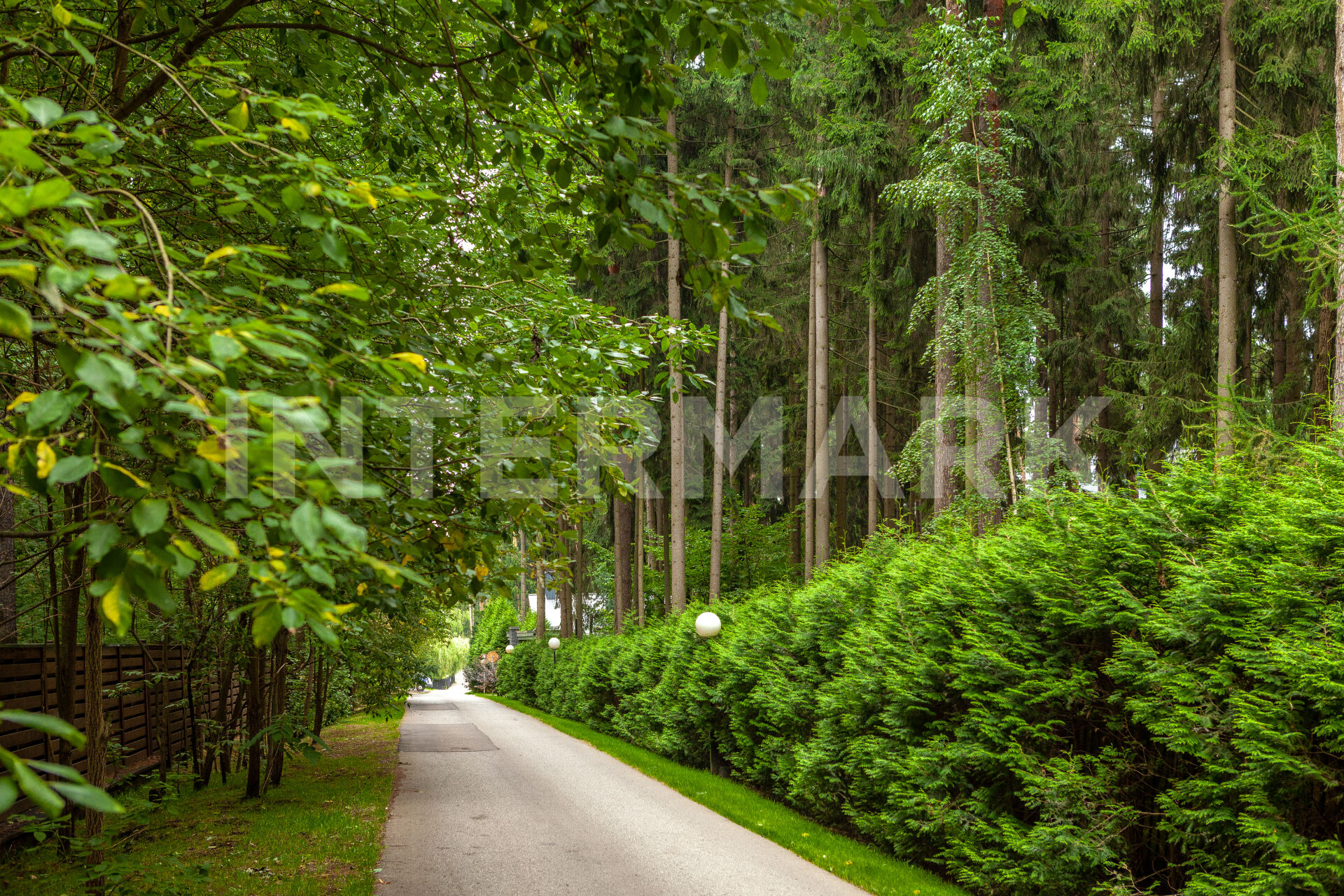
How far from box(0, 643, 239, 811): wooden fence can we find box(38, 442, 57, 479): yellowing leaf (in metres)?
4.42

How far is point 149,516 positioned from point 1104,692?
5701 millimetres

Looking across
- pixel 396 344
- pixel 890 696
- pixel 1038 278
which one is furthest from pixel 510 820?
pixel 1038 278

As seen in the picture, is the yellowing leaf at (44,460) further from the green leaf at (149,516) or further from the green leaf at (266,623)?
the green leaf at (266,623)

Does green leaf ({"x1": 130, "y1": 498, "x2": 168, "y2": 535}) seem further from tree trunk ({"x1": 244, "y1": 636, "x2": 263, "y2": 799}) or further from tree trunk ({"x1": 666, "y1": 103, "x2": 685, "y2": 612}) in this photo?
tree trunk ({"x1": 666, "y1": 103, "x2": 685, "y2": 612})

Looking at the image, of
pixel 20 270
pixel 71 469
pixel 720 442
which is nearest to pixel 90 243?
pixel 20 270

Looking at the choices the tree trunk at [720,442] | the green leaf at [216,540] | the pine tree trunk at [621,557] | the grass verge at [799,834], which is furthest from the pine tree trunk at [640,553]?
the green leaf at [216,540]

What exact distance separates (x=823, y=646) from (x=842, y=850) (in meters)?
2.04

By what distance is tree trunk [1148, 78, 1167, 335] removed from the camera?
13930mm

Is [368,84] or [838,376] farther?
[838,376]

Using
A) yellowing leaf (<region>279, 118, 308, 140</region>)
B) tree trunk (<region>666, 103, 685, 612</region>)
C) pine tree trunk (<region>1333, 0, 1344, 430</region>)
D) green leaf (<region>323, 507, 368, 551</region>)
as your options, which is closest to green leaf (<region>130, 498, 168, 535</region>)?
green leaf (<region>323, 507, 368, 551</region>)

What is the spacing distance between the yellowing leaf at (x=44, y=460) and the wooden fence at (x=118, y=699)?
14.5 ft

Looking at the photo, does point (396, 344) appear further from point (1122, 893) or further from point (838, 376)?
point (838, 376)

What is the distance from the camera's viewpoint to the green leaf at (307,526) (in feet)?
4.98

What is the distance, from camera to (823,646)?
28.9ft
